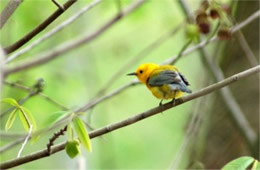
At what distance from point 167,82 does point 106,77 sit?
16.5ft

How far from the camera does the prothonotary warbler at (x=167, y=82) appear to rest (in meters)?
2.62

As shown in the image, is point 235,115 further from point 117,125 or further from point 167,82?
point 117,125

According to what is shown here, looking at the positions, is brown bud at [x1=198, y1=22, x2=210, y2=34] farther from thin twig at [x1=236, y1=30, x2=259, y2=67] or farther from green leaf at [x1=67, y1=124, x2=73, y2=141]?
green leaf at [x1=67, y1=124, x2=73, y2=141]

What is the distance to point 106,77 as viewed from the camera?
7.74 m

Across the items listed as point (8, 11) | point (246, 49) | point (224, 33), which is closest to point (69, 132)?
point (8, 11)

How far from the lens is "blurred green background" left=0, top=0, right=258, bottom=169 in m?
4.51

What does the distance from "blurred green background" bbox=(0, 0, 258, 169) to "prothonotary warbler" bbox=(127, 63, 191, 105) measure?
0.94 meters

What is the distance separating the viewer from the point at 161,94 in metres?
2.79

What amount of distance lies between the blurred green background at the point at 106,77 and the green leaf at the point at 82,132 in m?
1.87

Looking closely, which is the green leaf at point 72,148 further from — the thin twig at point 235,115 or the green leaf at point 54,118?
the thin twig at point 235,115

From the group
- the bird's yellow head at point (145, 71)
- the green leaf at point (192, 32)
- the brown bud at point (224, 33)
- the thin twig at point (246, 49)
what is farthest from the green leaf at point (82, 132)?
the thin twig at point (246, 49)

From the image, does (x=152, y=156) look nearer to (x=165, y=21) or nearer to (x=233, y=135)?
(x=165, y=21)

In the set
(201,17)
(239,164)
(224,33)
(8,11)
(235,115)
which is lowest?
(239,164)

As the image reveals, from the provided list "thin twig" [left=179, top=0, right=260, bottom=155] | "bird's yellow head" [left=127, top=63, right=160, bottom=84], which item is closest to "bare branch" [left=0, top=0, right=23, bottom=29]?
"bird's yellow head" [left=127, top=63, right=160, bottom=84]
